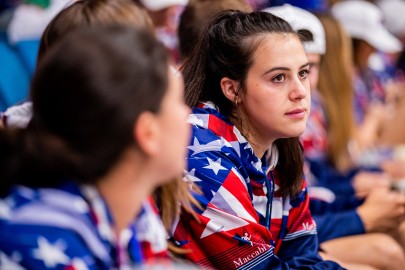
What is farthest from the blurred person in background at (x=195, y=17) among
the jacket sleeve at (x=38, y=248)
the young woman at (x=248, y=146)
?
the jacket sleeve at (x=38, y=248)

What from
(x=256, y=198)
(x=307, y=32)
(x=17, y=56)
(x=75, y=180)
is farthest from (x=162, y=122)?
(x=17, y=56)

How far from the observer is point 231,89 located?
172cm

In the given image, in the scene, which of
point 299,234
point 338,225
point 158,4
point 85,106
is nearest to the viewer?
point 85,106

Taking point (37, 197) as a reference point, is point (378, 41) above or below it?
below

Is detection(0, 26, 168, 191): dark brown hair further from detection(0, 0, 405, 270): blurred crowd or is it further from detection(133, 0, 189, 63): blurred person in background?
detection(133, 0, 189, 63): blurred person in background

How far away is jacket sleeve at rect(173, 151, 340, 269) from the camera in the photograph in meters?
1.60

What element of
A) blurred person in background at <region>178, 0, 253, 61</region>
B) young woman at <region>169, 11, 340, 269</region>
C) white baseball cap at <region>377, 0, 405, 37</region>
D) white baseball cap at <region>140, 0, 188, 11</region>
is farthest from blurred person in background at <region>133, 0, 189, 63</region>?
white baseball cap at <region>377, 0, 405, 37</region>

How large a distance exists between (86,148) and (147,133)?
98 mm

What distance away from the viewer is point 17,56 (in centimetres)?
254

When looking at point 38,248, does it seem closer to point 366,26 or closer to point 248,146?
point 248,146

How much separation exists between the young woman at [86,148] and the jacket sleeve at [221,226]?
1.50 ft

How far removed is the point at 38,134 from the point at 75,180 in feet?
0.30

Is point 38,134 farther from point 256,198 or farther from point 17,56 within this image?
point 17,56

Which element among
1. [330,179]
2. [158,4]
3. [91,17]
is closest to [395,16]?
[158,4]
